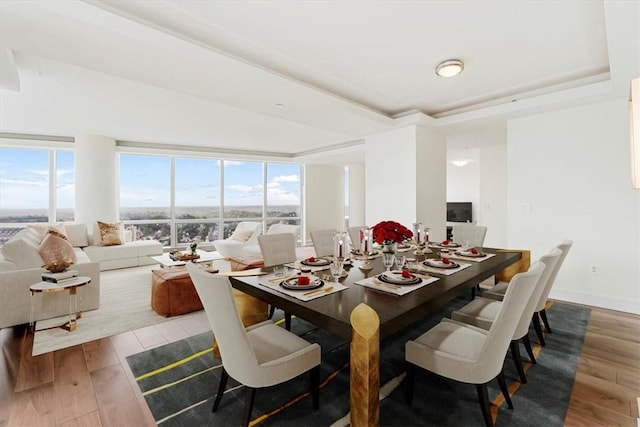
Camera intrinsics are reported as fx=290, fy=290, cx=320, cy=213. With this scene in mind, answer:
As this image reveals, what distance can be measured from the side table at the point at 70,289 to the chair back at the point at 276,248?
6.01ft

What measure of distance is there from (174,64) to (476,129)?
173 inches

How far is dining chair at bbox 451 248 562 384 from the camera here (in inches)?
73.7

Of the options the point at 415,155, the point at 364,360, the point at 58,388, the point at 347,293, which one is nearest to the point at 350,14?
the point at 347,293

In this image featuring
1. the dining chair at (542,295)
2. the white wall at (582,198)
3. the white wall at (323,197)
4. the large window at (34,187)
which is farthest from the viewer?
the white wall at (323,197)

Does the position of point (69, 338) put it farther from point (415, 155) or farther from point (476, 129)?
point (476, 129)

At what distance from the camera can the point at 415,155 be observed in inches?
170

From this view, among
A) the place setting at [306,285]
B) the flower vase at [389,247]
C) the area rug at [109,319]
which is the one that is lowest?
the area rug at [109,319]

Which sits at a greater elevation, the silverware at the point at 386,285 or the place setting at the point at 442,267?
the place setting at the point at 442,267

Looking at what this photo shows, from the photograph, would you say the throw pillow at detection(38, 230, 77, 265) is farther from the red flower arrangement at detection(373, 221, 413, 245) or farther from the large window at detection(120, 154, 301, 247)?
the red flower arrangement at detection(373, 221, 413, 245)

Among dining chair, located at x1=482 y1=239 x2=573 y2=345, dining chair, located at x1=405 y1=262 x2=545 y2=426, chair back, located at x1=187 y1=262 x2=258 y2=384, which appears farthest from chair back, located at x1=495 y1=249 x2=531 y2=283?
chair back, located at x1=187 y1=262 x2=258 y2=384

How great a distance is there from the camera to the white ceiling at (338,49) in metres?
1.97

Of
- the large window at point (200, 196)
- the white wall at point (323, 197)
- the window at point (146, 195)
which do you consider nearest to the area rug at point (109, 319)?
the window at point (146, 195)

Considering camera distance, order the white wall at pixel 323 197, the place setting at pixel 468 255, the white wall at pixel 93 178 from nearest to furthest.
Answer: the place setting at pixel 468 255, the white wall at pixel 93 178, the white wall at pixel 323 197

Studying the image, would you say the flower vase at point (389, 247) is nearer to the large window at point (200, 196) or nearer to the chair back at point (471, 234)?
the chair back at point (471, 234)
